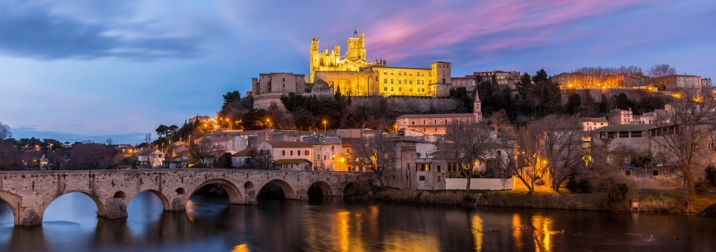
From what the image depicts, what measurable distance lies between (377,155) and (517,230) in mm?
19108

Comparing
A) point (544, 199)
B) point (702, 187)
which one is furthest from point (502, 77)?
point (702, 187)

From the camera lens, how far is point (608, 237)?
26.9 metres

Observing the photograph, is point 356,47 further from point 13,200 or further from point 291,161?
point 13,200

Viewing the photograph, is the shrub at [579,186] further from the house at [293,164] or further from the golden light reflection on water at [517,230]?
the house at [293,164]

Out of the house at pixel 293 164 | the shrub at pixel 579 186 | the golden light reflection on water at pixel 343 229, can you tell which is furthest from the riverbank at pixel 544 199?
the house at pixel 293 164

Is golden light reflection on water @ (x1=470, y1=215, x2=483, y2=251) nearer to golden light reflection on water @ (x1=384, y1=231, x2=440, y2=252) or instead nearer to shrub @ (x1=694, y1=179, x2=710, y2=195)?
golden light reflection on water @ (x1=384, y1=231, x2=440, y2=252)

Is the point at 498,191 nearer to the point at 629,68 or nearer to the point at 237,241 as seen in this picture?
the point at 237,241

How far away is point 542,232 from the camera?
94.3ft

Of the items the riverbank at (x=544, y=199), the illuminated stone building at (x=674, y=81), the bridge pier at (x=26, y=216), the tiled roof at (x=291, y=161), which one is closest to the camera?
the bridge pier at (x=26, y=216)

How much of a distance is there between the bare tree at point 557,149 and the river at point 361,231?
3.60 metres

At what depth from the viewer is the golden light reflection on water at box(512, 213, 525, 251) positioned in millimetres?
25922

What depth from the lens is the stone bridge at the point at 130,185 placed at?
29.8m

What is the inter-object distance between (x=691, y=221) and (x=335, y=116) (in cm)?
4872

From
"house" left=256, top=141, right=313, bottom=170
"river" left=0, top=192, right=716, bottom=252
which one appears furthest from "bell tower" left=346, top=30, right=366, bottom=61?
"river" left=0, top=192, right=716, bottom=252
